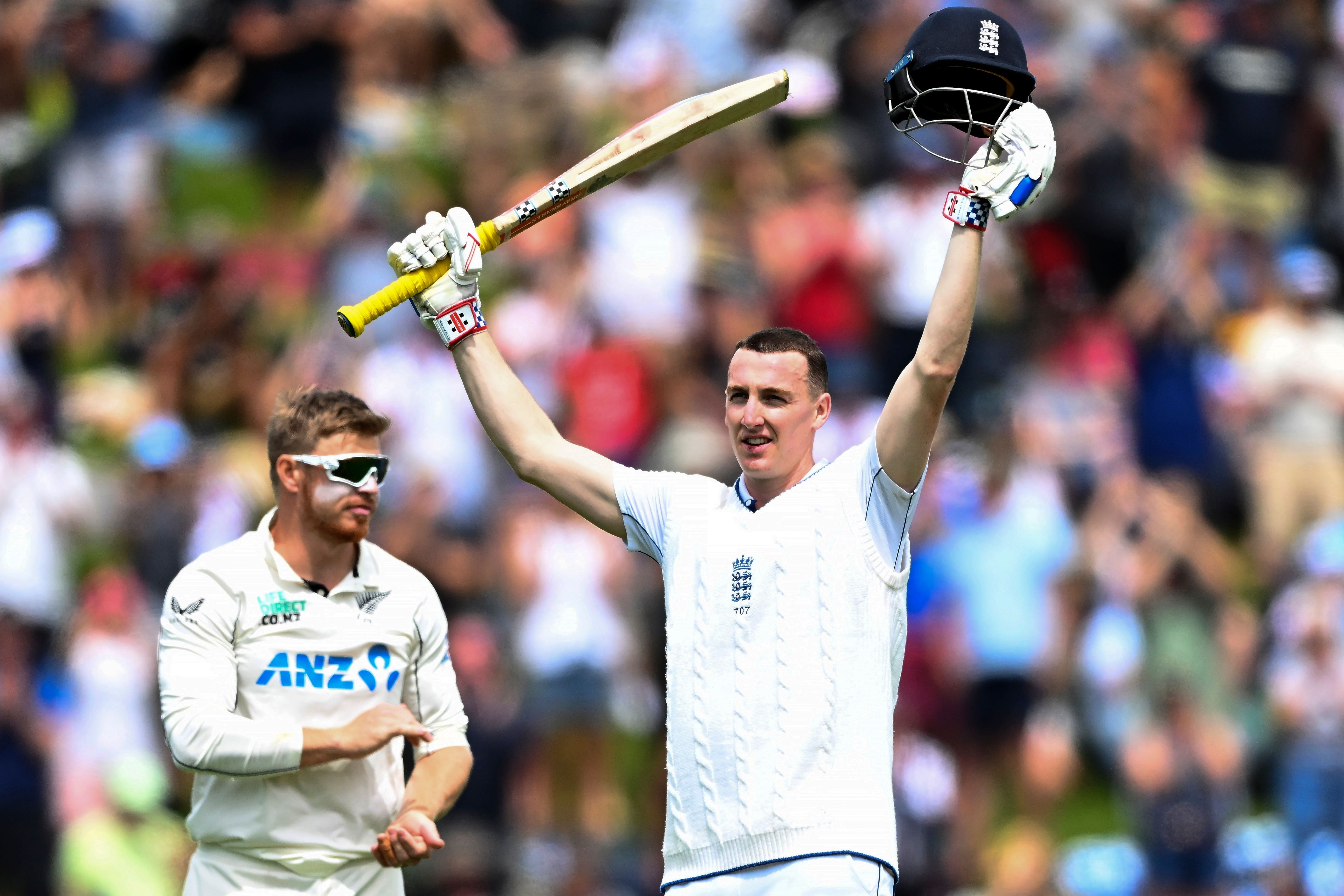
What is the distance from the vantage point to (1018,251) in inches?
570

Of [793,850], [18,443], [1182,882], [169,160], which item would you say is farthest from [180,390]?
[793,850]

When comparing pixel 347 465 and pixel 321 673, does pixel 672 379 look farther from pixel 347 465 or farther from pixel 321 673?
pixel 321 673

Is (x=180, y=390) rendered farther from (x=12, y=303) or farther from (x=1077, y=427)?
(x=1077, y=427)

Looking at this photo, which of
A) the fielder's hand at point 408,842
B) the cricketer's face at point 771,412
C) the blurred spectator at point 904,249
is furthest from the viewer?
the blurred spectator at point 904,249

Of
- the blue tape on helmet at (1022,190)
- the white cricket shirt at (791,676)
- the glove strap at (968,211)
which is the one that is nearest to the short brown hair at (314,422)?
the white cricket shirt at (791,676)

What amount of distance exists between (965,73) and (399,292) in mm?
2063

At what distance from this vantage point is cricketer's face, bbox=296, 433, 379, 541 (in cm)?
662

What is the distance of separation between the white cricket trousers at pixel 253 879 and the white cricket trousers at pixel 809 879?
1.47 meters

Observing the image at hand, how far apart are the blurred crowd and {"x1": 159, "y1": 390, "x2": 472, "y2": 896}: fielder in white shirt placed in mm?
4594

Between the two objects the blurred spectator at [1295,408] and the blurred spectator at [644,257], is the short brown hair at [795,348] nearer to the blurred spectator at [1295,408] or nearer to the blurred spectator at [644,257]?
the blurred spectator at [644,257]

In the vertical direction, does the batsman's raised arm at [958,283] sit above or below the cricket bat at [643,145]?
below

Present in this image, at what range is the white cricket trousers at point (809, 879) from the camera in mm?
5566

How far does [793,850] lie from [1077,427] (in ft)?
27.1

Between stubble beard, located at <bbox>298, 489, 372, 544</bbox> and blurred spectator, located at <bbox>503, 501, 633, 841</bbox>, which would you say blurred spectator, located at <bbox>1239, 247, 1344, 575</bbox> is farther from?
stubble beard, located at <bbox>298, 489, 372, 544</bbox>
